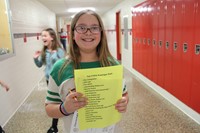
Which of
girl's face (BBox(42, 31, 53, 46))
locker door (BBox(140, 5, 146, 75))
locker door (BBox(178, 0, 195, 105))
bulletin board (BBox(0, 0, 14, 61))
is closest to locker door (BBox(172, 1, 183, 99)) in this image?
locker door (BBox(178, 0, 195, 105))

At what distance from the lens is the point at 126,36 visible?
22.8 ft

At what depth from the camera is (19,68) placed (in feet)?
13.3

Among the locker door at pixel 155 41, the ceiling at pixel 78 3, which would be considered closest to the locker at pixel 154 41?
the locker door at pixel 155 41

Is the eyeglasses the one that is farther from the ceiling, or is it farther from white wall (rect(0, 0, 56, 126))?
the ceiling

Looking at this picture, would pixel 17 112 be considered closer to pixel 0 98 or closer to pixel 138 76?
pixel 0 98

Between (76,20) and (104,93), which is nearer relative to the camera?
(104,93)

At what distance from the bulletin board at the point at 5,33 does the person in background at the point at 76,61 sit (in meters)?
2.35

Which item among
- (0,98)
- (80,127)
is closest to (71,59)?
→ (80,127)

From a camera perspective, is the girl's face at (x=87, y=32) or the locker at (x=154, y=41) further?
the locker at (x=154, y=41)

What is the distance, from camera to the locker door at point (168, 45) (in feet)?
11.6

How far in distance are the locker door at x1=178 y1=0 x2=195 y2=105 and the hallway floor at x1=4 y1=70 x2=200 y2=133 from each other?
0.35 metres

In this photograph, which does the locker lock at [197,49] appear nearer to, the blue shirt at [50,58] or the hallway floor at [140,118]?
the hallway floor at [140,118]

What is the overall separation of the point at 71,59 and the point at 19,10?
3.87 meters

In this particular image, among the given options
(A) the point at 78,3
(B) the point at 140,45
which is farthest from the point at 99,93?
(A) the point at 78,3
